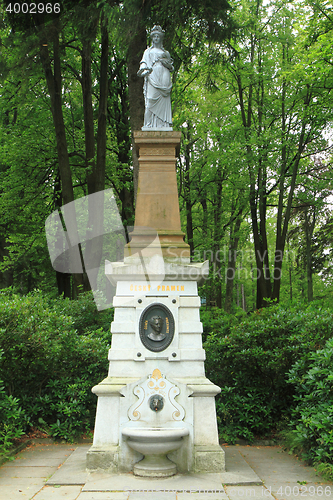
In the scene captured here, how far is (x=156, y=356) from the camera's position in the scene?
580 centimetres

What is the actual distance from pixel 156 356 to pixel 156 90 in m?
4.01

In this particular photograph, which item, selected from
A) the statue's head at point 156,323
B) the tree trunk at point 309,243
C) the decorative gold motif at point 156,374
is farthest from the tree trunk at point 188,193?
the decorative gold motif at point 156,374

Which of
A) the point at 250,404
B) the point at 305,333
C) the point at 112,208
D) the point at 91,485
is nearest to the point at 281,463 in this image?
the point at 250,404

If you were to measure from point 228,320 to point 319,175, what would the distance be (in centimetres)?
1028

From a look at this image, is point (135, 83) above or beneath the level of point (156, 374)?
above

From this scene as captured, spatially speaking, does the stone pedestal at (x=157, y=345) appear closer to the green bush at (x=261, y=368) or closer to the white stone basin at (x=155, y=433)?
the white stone basin at (x=155, y=433)

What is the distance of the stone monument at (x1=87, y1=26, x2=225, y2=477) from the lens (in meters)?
5.40

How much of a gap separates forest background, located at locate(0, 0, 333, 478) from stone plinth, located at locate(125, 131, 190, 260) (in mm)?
2303

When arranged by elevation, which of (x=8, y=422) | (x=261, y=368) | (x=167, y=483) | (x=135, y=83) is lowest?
(x=167, y=483)

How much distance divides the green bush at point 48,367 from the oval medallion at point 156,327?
197 centimetres

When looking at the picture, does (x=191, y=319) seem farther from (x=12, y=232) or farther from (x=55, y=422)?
(x=12, y=232)

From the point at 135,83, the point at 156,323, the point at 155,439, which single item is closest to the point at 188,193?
the point at 135,83

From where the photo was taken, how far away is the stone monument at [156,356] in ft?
17.7

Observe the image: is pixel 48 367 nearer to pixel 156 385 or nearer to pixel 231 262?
pixel 156 385
